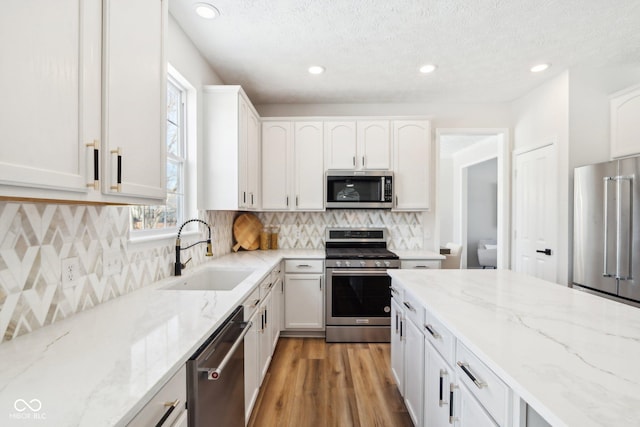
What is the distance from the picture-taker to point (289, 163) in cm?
342

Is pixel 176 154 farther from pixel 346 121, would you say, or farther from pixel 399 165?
pixel 399 165

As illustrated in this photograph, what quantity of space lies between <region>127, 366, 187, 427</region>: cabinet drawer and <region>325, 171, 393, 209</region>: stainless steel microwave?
2568mm

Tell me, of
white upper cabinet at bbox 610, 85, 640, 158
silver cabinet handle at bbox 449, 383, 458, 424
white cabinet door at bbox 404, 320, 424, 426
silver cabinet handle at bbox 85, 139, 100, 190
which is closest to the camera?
silver cabinet handle at bbox 85, 139, 100, 190

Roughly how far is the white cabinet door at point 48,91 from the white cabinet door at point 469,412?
145 centimetres

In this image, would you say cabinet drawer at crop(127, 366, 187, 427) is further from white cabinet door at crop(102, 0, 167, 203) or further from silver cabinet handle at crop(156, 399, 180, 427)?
white cabinet door at crop(102, 0, 167, 203)

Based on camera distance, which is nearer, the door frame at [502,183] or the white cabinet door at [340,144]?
the white cabinet door at [340,144]

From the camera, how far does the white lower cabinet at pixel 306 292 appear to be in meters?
3.07

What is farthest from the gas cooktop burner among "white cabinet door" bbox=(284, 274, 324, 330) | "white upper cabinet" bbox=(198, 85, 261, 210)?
"white upper cabinet" bbox=(198, 85, 261, 210)

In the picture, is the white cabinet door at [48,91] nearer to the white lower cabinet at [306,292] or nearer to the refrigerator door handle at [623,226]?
the white lower cabinet at [306,292]

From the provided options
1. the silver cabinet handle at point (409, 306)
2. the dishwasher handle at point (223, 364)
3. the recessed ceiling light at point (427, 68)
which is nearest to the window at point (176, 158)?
the dishwasher handle at point (223, 364)

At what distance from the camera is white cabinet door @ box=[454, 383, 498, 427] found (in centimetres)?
97

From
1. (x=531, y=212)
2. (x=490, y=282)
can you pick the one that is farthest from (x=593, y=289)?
(x=490, y=282)

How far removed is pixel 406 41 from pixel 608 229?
2175 millimetres

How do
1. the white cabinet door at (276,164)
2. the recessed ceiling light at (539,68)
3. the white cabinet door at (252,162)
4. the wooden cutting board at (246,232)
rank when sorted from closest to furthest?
1. the recessed ceiling light at (539,68)
2. the white cabinet door at (252,162)
3. the wooden cutting board at (246,232)
4. the white cabinet door at (276,164)
